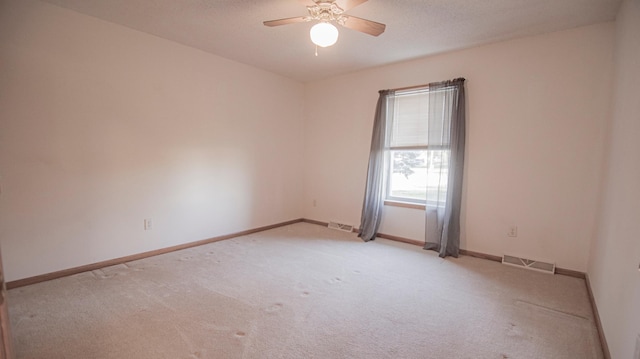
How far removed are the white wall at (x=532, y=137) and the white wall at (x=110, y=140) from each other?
99.5 inches

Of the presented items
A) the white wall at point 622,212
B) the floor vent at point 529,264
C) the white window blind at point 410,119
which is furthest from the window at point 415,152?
the white wall at point 622,212

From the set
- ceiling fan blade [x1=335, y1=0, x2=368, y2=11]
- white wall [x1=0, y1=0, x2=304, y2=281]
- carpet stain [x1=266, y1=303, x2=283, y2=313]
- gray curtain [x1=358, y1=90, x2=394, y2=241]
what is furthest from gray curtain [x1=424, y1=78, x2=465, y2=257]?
white wall [x1=0, y1=0, x2=304, y2=281]

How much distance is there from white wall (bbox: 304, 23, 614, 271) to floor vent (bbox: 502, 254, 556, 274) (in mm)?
74

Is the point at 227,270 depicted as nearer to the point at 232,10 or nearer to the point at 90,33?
the point at 232,10

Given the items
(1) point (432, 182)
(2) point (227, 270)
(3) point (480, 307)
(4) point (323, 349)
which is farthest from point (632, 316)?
(2) point (227, 270)

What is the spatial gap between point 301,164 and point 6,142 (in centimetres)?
367

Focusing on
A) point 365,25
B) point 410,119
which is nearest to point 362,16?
point 365,25

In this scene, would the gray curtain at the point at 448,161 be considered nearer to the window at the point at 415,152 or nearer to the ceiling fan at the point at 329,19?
the window at the point at 415,152

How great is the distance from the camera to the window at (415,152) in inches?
148

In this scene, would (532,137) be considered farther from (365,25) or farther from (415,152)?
(365,25)

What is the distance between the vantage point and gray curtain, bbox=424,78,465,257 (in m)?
3.58

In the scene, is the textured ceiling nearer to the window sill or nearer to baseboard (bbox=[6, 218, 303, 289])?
the window sill

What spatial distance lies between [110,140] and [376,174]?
3.27 metres

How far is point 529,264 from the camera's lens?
126 inches
